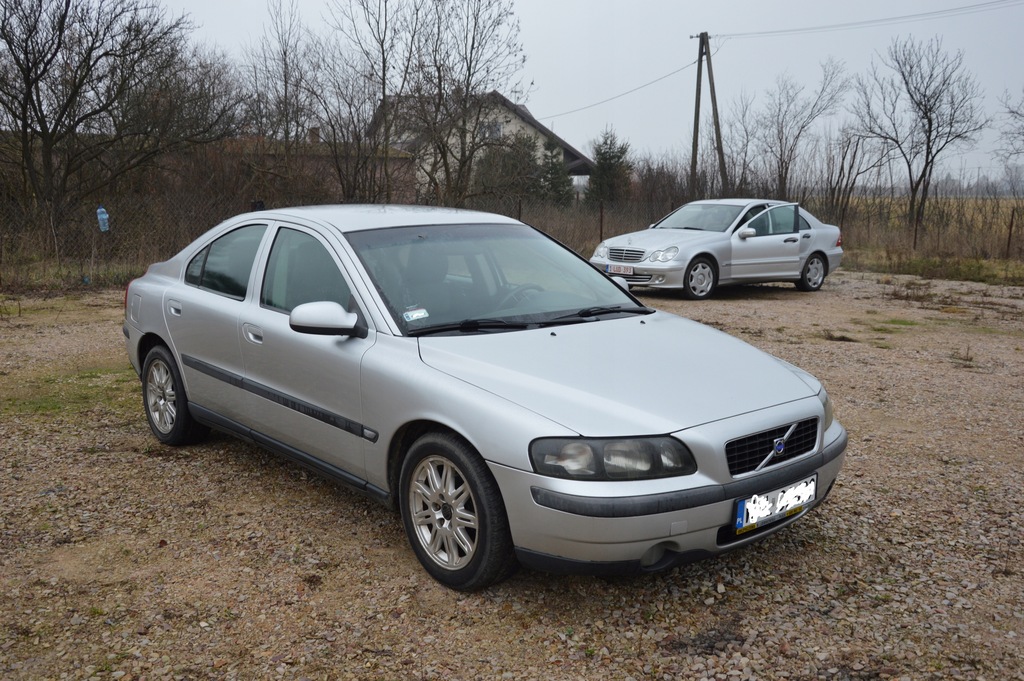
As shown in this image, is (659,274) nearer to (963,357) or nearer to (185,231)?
(963,357)

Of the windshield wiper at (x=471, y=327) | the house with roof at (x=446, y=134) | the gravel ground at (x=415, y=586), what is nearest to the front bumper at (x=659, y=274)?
the gravel ground at (x=415, y=586)

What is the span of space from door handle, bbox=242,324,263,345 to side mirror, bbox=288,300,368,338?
0.63m

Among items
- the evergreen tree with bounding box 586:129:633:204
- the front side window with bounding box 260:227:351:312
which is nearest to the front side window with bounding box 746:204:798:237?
the front side window with bounding box 260:227:351:312

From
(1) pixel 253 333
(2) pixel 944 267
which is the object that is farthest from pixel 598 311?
(2) pixel 944 267

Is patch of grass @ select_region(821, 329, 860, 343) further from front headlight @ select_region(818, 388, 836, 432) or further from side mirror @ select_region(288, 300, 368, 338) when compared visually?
side mirror @ select_region(288, 300, 368, 338)

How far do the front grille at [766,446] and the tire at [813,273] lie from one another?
11.8 m

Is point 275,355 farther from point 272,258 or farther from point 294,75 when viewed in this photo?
point 294,75

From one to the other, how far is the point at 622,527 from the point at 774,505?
716 millimetres

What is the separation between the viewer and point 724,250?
1331cm

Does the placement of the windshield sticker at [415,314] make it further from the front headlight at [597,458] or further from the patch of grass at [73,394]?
the patch of grass at [73,394]

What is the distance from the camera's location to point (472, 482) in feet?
10.3

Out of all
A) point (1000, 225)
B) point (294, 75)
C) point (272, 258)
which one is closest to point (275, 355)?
point (272, 258)

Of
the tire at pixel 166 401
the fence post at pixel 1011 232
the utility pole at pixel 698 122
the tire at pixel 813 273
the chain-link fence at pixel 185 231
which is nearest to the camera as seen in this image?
the tire at pixel 166 401

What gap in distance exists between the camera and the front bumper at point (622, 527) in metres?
2.88
